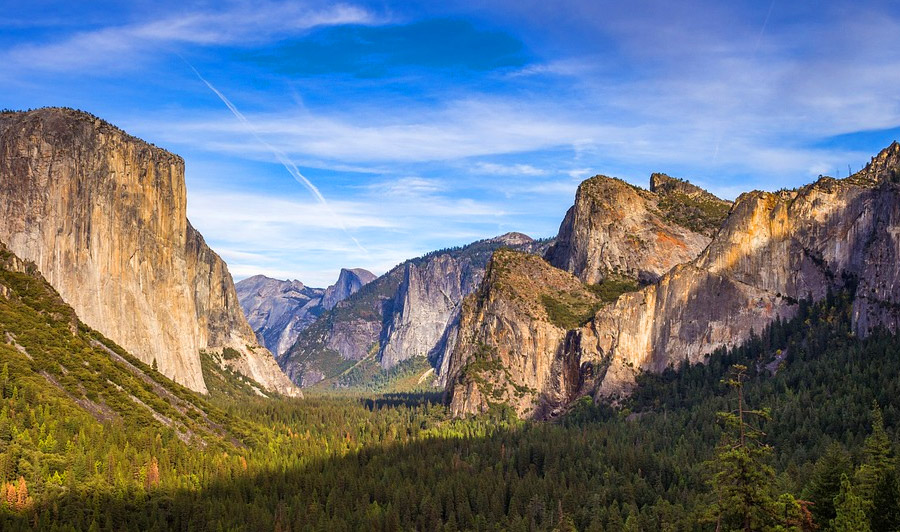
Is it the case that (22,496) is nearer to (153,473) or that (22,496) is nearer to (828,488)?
(153,473)

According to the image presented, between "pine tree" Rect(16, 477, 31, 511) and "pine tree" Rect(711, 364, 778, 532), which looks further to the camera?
"pine tree" Rect(16, 477, 31, 511)

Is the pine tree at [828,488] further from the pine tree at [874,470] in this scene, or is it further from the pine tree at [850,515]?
the pine tree at [850,515]

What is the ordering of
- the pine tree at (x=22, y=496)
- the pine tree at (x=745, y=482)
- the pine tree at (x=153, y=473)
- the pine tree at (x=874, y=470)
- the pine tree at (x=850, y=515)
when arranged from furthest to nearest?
1. the pine tree at (x=153, y=473)
2. the pine tree at (x=22, y=496)
3. the pine tree at (x=874, y=470)
4. the pine tree at (x=850, y=515)
5. the pine tree at (x=745, y=482)

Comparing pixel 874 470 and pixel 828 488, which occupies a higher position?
pixel 874 470

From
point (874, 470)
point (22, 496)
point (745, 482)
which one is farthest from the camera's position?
point (22, 496)

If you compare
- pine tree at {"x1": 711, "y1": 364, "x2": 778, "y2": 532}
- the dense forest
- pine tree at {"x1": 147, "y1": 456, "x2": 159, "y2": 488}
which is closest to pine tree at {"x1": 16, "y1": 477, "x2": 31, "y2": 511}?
the dense forest

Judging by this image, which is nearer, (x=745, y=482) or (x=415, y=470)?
(x=745, y=482)

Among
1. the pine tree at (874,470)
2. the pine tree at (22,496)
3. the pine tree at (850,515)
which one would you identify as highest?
the pine tree at (874,470)

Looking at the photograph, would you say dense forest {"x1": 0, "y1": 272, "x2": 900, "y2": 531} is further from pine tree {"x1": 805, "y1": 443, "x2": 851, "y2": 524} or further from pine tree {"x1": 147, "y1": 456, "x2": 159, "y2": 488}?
pine tree {"x1": 147, "y1": 456, "x2": 159, "y2": 488}

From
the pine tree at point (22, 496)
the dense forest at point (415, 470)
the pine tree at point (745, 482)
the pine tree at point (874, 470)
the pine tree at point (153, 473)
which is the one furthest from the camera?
the pine tree at point (153, 473)

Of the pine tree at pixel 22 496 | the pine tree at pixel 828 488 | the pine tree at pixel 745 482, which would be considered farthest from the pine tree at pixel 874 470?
the pine tree at pixel 22 496

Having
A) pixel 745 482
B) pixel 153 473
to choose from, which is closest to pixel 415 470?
pixel 153 473
